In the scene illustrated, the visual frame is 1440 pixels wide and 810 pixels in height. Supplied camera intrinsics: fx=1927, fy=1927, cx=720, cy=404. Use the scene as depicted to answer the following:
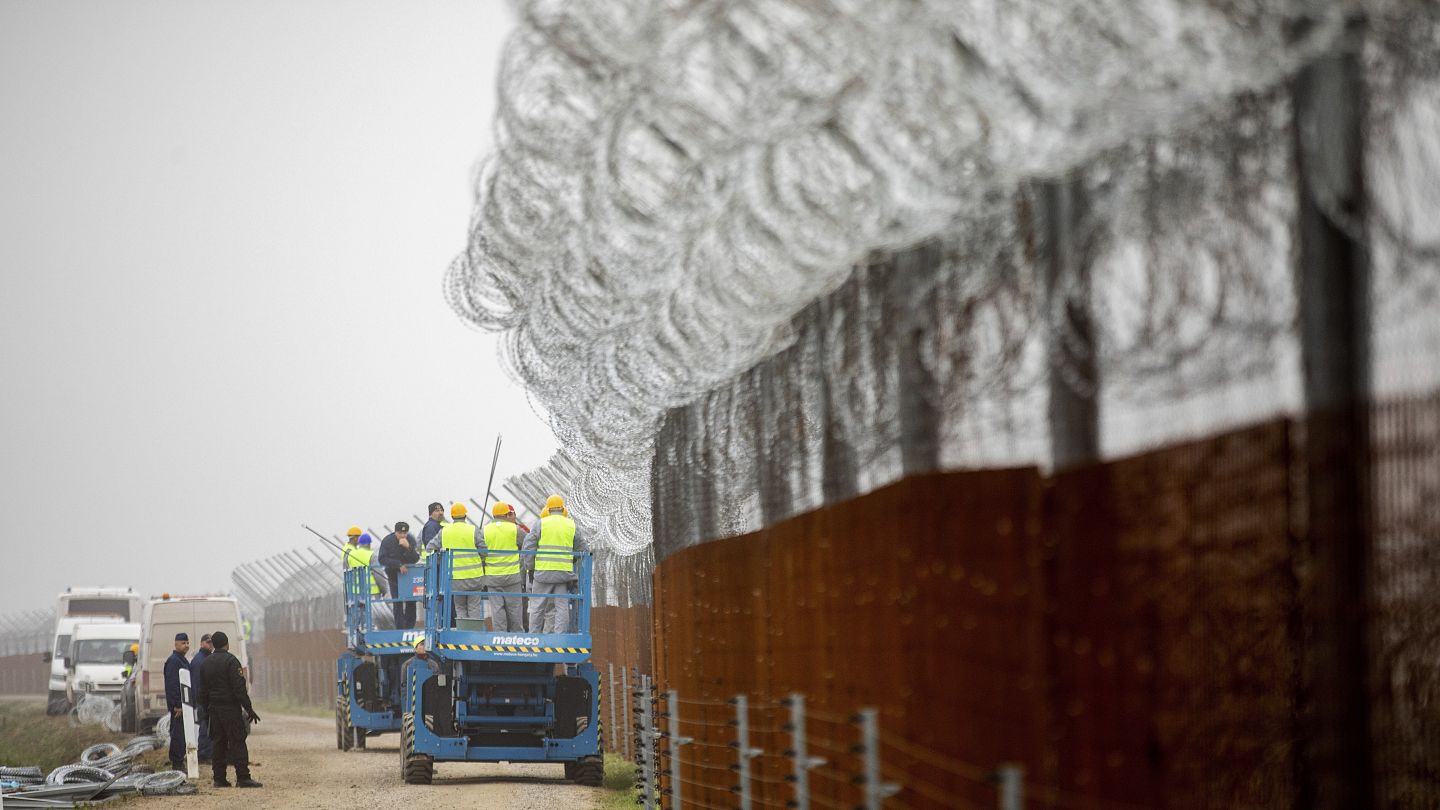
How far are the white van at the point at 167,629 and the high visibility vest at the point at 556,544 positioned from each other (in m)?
12.6

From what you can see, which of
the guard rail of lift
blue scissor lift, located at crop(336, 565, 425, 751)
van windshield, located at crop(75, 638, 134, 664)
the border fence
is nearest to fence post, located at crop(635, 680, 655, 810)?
the guard rail of lift

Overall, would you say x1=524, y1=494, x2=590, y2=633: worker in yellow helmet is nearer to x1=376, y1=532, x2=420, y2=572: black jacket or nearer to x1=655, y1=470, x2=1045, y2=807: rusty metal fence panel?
x1=376, y1=532, x2=420, y2=572: black jacket

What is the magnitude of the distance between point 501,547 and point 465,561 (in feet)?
1.28

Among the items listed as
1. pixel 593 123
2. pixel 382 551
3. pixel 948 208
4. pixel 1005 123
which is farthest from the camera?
pixel 382 551

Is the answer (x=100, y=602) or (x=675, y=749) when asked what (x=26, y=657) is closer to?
(x=100, y=602)

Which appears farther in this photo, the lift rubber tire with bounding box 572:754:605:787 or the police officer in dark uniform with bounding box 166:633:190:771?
the police officer in dark uniform with bounding box 166:633:190:771

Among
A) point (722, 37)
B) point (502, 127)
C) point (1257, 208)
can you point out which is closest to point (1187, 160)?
point (1257, 208)

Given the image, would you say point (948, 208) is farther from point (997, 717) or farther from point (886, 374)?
point (997, 717)

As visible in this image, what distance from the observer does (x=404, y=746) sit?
755 inches

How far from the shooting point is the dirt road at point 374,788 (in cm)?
1705

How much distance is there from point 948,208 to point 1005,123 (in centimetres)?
73

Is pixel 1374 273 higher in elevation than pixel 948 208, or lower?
lower

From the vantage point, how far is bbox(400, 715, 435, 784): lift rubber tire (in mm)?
19031

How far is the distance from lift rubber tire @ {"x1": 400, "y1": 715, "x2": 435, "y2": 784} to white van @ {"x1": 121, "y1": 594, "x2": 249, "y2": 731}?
11.8 m
